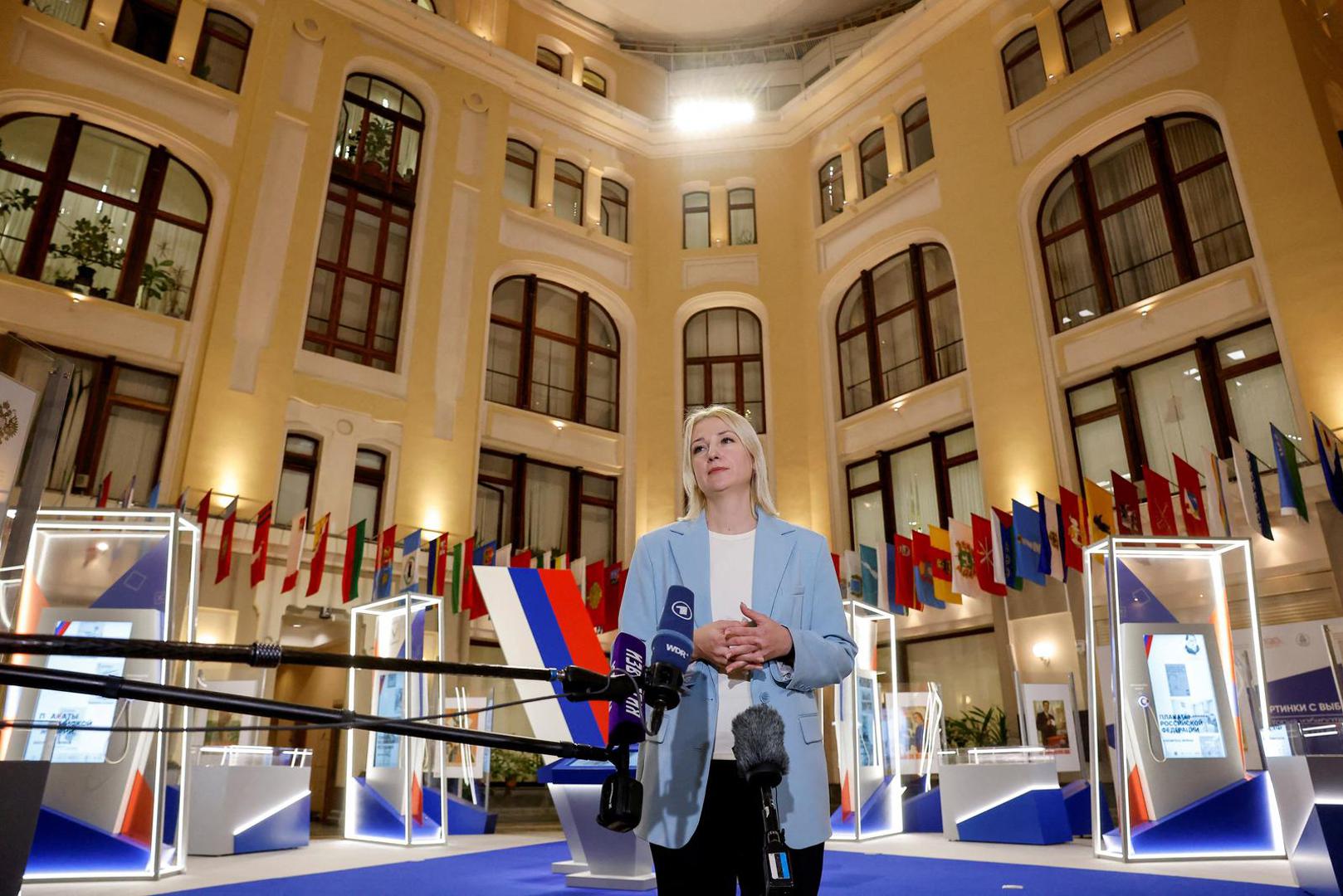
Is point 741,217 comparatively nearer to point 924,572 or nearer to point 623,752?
point 924,572

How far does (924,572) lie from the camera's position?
38.3ft

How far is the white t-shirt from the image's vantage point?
1509 millimetres

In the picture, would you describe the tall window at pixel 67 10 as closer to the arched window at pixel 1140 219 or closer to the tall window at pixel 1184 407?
the arched window at pixel 1140 219

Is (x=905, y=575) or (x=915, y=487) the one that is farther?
(x=915, y=487)

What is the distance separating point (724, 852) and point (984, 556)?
1049cm

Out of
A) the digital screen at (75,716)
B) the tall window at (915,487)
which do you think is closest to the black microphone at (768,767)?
the digital screen at (75,716)

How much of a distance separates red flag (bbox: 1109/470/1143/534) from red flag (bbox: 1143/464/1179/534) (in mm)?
218

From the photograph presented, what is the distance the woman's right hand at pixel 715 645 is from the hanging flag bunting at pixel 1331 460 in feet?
30.2

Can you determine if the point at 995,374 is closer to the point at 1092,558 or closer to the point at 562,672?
the point at 1092,558

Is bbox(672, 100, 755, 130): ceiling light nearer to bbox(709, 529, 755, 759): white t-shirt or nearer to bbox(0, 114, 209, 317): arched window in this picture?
bbox(0, 114, 209, 317): arched window

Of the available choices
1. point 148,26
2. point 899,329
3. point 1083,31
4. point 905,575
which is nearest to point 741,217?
point 899,329

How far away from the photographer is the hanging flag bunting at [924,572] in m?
11.6

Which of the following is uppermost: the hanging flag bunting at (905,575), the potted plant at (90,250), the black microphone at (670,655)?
the potted plant at (90,250)

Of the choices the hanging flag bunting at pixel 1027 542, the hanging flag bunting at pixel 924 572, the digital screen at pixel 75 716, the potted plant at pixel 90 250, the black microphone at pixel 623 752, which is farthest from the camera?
the hanging flag bunting at pixel 924 572
